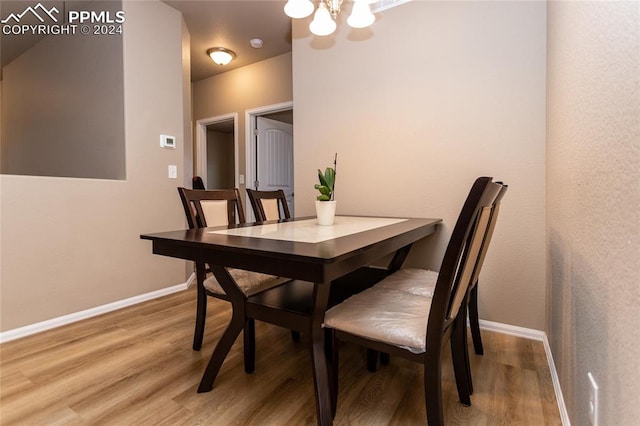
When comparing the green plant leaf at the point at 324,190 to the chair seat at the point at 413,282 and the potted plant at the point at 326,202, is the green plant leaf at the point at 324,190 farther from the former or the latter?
the chair seat at the point at 413,282

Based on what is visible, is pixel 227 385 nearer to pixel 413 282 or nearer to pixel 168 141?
pixel 413 282

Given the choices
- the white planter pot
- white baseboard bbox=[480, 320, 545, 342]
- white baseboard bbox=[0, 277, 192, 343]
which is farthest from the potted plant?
white baseboard bbox=[0, 277, 192, 343]

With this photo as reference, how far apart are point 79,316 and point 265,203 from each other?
5.17 ft

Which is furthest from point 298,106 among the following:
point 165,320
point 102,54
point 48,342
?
point 48,342

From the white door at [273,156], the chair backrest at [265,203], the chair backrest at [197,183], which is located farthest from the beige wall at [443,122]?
the chair backrest at [197,183]

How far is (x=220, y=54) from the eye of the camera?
367cm

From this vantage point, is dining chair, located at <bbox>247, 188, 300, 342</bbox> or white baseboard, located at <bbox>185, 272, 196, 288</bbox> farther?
white baseboard, located at <bbox>185, 272, 196, 288</bbox>

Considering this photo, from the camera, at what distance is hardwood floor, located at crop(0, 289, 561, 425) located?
4.10 ft

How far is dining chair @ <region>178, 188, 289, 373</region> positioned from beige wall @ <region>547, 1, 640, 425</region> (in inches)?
47.7

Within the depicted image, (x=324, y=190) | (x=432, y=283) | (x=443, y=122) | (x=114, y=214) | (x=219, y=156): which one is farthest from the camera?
(x=219, y=156)

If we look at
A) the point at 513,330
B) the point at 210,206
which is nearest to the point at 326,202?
the point at 210,206

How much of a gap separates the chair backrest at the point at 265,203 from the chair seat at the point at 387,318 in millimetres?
1106

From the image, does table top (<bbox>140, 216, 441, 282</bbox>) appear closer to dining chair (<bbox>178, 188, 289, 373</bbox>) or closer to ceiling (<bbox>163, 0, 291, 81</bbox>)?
dining chair (<bbox>178, 188, 289, 373</bbox>)

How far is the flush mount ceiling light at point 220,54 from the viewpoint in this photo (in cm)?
368
